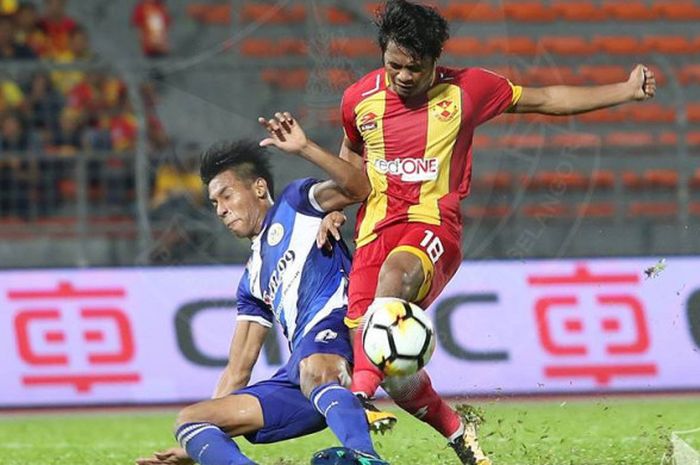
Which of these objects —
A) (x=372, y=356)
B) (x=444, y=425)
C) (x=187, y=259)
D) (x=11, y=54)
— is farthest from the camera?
(x=11, y=54)

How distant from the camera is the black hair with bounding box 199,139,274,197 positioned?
6.37 m

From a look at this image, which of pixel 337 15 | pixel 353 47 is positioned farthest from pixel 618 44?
pixel 337 15

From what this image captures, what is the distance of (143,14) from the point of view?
48.4ft

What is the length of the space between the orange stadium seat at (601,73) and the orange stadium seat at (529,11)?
4.12 ft

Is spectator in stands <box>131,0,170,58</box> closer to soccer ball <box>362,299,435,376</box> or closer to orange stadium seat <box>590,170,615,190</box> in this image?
orange stadium seat <box>590,170,615,190</box>

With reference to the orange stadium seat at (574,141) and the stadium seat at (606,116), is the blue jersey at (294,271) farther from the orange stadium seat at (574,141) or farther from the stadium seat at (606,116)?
the stadium seat at (606,116)

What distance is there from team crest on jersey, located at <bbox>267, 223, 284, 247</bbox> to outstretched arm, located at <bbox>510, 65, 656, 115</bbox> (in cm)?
123

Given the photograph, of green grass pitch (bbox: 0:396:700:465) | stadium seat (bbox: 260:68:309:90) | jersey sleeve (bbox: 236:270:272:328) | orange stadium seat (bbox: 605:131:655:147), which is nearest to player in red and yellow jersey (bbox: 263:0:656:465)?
jersey sleeve (bbox: 236:270:272:328)

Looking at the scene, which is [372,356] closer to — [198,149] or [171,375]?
[171,375]

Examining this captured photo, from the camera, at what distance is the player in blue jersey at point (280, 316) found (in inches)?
223

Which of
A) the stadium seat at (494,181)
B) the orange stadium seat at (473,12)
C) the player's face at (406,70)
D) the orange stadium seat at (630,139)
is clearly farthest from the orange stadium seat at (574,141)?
the player's face at (406,70)

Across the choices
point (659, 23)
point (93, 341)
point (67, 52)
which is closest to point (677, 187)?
Result: point (659, 23)

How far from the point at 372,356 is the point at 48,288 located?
625 centimetres

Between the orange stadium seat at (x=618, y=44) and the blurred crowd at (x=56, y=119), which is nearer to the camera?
the blurred crowd at (x=56, y=119)
